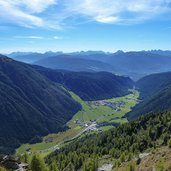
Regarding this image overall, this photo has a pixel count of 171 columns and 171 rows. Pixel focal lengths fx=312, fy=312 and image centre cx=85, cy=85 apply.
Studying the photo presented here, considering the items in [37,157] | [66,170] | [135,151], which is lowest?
[66,170]

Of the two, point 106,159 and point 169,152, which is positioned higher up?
point 169,152

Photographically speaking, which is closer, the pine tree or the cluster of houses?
the cluster of houses

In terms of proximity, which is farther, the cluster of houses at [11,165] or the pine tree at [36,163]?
the pine tree at [36,163]

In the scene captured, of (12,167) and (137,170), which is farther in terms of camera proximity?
(12,167)

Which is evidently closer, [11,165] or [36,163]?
[11,165]

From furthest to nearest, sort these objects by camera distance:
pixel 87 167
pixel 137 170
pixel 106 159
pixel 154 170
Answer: pixel 106 159
pixel 87 167
pixel 137 170
pixel 154 170

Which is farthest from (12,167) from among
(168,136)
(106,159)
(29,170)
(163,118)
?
(163,118)

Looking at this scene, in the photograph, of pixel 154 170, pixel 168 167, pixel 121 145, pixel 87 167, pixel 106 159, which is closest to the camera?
pixel 168 167

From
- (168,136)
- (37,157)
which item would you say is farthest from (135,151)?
(37,157)

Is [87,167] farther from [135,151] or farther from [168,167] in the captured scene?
[168,167]

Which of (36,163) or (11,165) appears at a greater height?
(36,163)
